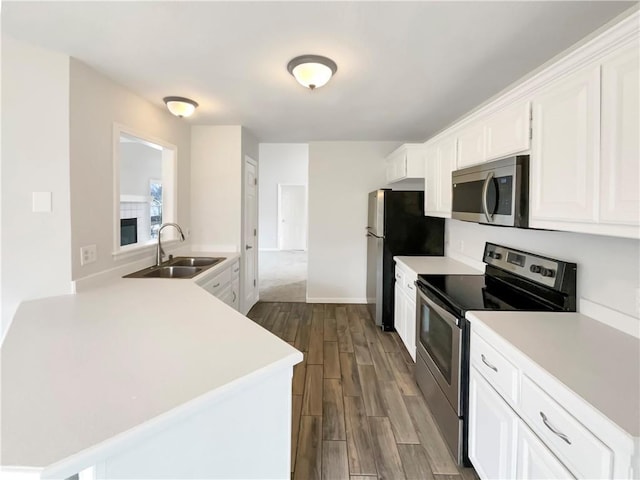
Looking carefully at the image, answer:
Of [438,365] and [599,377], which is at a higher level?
[599,377]

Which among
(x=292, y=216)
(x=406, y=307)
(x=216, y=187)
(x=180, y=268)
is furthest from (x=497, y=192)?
(x=292, y=216)

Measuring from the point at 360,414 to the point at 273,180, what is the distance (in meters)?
8.48

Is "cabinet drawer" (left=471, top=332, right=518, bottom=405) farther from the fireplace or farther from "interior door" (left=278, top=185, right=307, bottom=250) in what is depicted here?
"interior door" (left=278, top=185, right=307, bottom=250)

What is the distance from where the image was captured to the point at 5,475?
664 mm

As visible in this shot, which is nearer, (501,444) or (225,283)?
(501,444)

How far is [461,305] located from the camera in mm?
1821

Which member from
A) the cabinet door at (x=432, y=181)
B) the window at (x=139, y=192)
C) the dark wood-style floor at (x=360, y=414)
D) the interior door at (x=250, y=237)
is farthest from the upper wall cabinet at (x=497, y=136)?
the window at (x=139, y=192)

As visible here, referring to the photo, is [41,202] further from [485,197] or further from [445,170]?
[445,170]

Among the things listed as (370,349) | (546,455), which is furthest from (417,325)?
(546,455)

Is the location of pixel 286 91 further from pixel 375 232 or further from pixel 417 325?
pixel 417 325

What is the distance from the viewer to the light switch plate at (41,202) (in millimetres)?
1961

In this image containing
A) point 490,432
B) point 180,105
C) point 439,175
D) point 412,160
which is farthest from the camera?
point 412,160

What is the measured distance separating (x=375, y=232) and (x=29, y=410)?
3501 millimetres

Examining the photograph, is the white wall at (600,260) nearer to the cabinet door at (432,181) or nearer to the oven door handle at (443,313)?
the oven door handle at (443,313)
